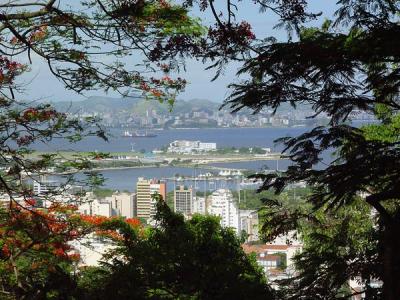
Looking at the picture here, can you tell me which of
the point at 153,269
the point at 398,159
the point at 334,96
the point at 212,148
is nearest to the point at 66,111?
the point at 153,269

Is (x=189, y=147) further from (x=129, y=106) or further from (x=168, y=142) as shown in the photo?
(x=129, y=106)

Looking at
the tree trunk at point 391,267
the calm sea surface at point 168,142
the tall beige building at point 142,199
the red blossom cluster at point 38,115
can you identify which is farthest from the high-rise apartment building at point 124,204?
the tree trunk at point 391,267

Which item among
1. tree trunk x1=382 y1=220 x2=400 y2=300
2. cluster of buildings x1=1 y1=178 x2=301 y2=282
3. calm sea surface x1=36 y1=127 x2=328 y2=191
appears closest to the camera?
tree trunk x1=382 y1=220 x2=400 y2=300

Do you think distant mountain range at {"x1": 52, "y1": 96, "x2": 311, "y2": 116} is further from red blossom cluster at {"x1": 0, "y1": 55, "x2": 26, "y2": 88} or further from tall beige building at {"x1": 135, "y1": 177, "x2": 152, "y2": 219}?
tall beige building at {"x1": 135, "y1": 177, "x2": 152, "y2": 219}

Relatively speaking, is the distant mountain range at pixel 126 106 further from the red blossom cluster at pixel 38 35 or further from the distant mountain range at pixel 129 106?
the red blossom cluster at pixel 38 35

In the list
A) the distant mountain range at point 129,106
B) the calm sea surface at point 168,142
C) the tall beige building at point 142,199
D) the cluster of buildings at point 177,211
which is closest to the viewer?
the distant mountain range at point 129,106

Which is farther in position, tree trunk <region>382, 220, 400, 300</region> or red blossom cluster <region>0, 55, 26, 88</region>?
red blossom cluster <region>0, 55, 26, 88</region>

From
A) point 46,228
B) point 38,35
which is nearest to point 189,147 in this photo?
point 46,228

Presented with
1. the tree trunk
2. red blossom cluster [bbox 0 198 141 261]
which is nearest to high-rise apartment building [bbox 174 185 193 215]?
red blossom cluster [bbox 0 198 141 261]
